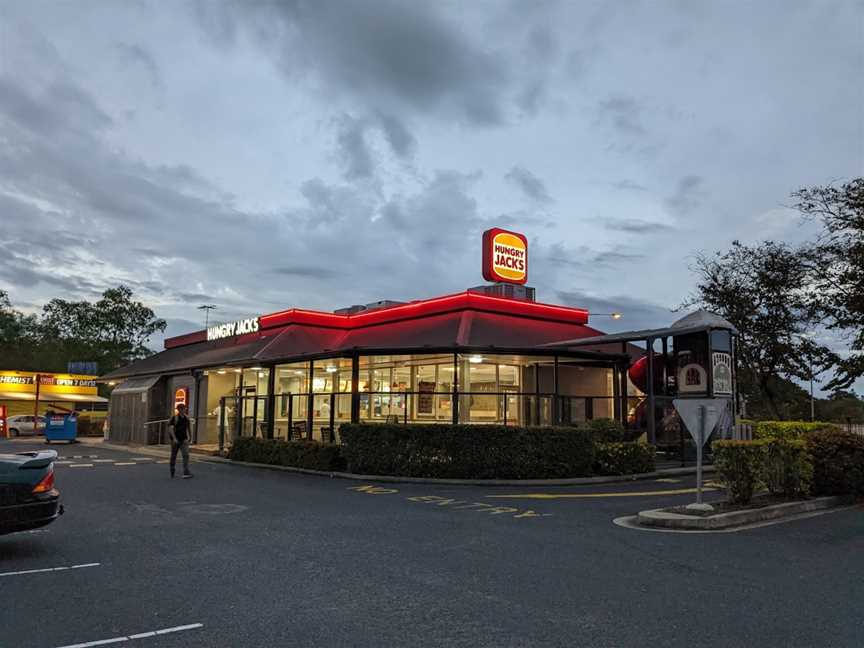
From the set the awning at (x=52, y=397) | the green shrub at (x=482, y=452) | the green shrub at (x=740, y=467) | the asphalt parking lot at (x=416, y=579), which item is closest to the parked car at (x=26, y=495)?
the asphalt parking lot at (x=416, y=579)

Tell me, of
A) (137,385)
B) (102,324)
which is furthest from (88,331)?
(137,385)

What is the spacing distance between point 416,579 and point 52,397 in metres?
55.3

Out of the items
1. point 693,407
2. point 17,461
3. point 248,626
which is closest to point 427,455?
point 693,407

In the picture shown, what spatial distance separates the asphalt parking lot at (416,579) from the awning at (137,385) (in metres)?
21.8

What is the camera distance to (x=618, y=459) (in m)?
17.7

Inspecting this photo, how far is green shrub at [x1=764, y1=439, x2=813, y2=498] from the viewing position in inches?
493

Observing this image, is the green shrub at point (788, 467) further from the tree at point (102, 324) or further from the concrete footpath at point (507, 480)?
the tree at point (102, 324)

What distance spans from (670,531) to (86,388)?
192ft

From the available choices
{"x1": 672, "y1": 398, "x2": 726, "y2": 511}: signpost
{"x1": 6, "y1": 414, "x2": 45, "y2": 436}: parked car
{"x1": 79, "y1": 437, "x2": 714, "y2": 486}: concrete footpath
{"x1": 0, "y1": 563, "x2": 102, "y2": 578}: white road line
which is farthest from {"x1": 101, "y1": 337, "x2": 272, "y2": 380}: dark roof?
{"x1": 0, "y1": 563, "x2": 102, "y2": 578}: white road line

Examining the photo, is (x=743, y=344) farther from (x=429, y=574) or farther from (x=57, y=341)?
(x=57, y=341)

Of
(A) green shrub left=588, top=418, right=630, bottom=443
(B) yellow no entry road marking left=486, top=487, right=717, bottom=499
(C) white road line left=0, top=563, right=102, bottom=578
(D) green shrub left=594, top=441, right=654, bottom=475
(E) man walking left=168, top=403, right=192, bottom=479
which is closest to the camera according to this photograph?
(C) white road line left=0, top=563, right=102, bottom=578

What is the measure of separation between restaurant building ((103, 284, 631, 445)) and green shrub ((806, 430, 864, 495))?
25.4ft

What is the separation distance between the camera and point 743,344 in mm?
33094

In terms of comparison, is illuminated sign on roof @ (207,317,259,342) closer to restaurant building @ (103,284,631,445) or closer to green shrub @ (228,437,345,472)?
restaurant building @ (103,284,631,445)
